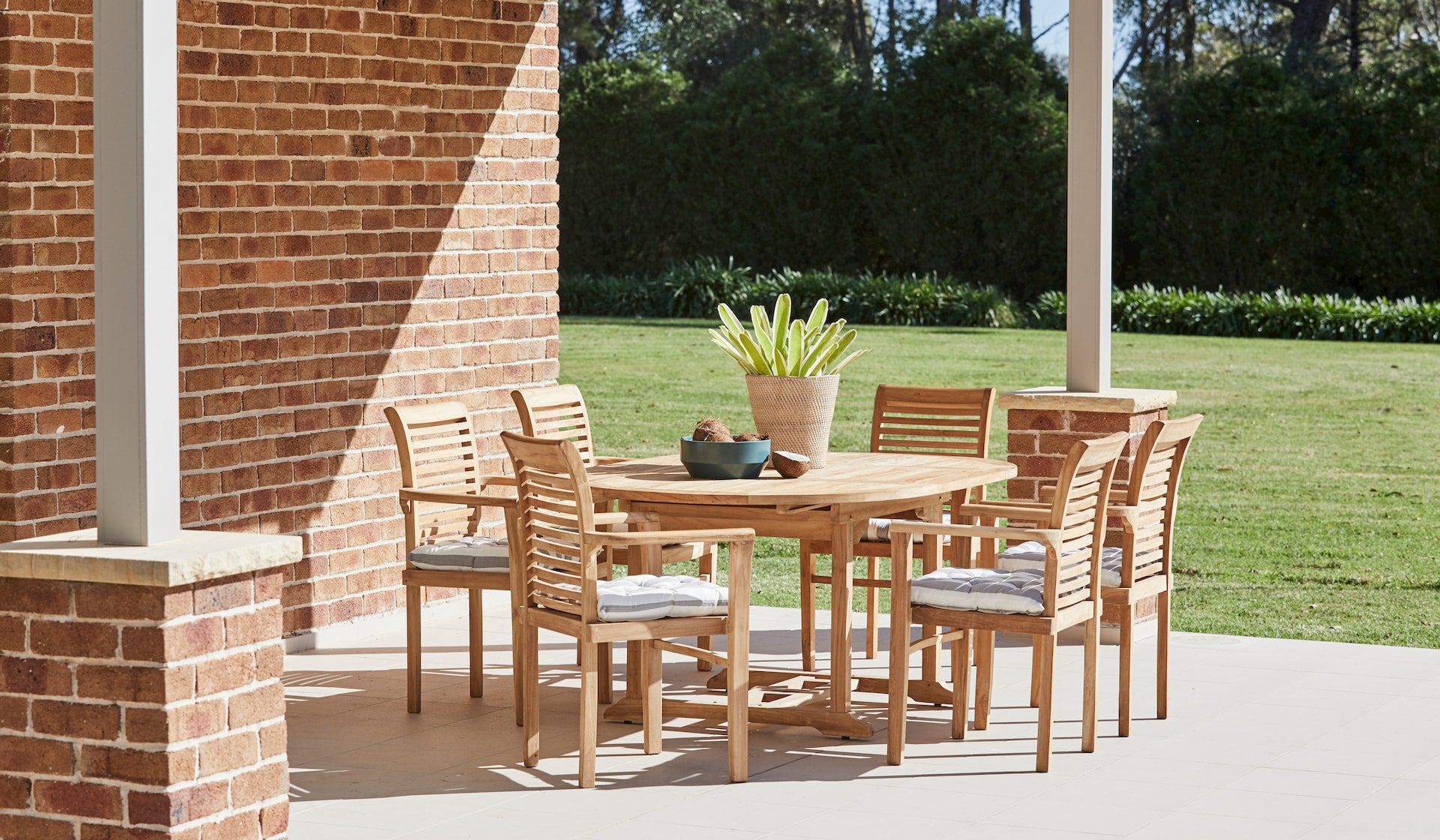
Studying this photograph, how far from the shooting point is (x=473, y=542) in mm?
5949

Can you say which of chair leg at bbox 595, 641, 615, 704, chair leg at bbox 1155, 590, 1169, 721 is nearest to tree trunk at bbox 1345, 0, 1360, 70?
chair leg at bbox 1155, 590, 1169, 721

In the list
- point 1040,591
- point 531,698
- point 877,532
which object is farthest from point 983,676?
point 531,698

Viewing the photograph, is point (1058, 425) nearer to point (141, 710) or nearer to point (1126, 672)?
point (1126, 672)

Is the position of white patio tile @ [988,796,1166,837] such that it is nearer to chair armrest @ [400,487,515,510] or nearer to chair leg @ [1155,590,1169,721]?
chair leg @ [1155,590,1169,721]

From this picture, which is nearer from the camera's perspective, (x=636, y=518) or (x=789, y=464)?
(x=636, y=518)

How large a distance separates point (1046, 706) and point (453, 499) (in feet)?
6.16

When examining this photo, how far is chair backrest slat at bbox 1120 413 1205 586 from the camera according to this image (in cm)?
564

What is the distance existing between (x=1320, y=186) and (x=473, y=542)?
17988 mm

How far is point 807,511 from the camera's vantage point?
5.43 m

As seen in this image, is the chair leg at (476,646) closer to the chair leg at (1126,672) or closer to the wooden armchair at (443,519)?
the wooden armchair at (443,519)

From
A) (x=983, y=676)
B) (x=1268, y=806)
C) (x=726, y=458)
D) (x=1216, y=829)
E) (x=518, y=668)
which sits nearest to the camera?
(x=1216, y=829)

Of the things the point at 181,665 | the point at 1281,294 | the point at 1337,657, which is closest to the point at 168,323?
the point at 181,665

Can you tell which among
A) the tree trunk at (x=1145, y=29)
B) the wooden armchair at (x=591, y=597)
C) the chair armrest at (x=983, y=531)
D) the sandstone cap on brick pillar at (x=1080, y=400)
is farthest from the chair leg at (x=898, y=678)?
the tree trunk at (x=1145, y=29)

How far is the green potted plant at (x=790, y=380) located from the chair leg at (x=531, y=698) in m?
1.03
